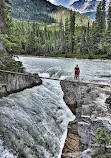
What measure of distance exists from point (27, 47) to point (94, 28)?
38.0m

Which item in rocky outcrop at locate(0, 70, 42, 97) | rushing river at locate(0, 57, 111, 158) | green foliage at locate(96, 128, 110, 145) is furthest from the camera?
rocky outcrop at locate(0, 70, 42, 97)

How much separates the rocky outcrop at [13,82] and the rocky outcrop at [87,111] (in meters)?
3.83

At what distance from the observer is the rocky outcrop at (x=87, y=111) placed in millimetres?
7629

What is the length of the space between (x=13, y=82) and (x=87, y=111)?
274 inches

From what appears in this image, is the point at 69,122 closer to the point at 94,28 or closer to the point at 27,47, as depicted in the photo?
the point at 94,28

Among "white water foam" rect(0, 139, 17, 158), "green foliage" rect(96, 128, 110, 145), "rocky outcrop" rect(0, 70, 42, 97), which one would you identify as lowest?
"white water foam" rect(0, 139, 17, 158)

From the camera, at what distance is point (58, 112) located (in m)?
11.9

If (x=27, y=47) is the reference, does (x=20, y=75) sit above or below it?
below

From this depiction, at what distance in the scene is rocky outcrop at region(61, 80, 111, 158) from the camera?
763cm

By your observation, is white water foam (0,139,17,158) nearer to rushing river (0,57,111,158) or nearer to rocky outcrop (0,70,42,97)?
rushing river (0,57,111,158)

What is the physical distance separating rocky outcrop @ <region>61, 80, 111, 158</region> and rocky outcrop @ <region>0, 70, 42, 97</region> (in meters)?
Result: 3.83

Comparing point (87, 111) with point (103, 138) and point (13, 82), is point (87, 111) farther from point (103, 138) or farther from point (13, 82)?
point (13, 82)

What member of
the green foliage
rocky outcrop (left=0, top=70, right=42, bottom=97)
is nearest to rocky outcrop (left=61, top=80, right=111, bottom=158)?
the green foliage

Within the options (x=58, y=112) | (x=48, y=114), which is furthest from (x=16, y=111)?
(x=58, y=112)
